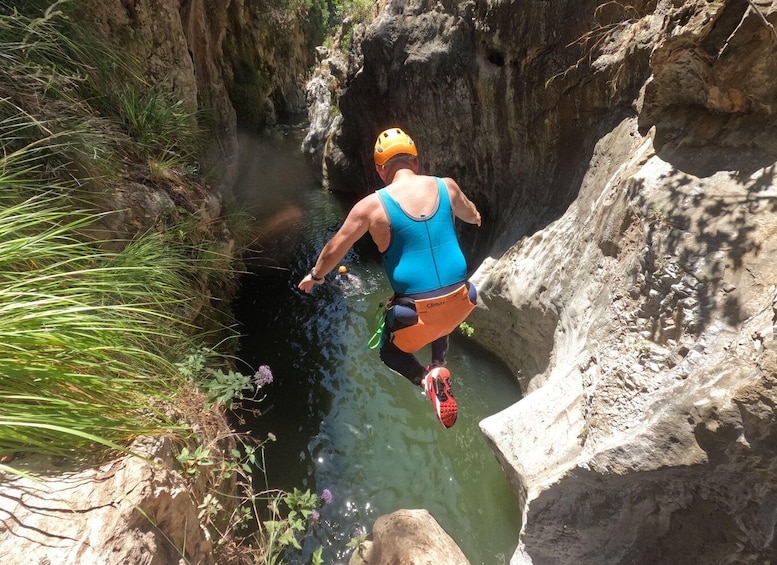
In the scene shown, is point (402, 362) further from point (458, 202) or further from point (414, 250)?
point (458, 202)

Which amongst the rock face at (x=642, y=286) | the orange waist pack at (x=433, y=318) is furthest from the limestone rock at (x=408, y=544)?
the orange waist pack at (x=433, y=318)

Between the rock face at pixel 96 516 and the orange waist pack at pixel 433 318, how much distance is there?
160cm

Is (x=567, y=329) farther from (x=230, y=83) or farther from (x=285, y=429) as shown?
(x=230, y=83)

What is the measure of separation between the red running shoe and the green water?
1395mm

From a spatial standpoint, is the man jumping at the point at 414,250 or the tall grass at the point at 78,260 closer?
the tall grass at the point at 78,260

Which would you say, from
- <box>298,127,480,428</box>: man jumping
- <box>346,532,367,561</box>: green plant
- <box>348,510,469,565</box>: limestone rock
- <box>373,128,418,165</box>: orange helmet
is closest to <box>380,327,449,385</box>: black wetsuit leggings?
<box>298,127,480,428</box>: man jumping

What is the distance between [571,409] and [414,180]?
1.99 metres

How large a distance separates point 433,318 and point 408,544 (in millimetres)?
1687

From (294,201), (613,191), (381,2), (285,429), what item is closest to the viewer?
Answer: (613,191)

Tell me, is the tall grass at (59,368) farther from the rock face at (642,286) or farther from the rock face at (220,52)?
the rock face at (220,52)

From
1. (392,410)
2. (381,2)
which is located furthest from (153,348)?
(381,2)

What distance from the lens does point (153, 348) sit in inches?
113

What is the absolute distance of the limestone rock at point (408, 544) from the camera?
281cm

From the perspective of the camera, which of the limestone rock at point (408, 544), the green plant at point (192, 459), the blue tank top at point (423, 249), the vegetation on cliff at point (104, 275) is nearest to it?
the vegetation on cliff at point (104, 275)
